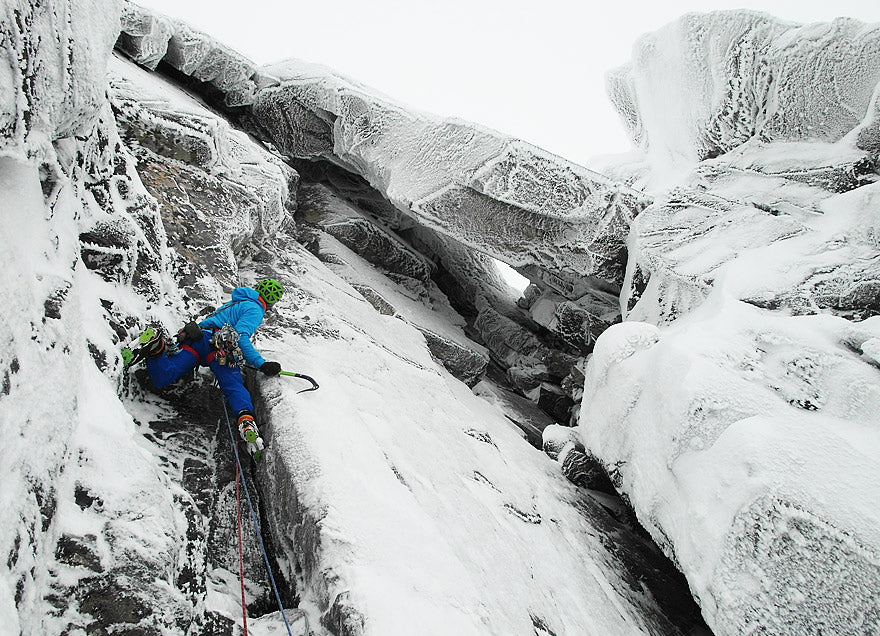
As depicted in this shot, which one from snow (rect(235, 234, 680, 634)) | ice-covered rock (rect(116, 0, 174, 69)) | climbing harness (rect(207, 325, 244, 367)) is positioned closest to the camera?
snow (rect(235, 234, 680, 634))

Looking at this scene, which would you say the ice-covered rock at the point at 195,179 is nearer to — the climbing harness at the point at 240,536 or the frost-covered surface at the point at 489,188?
the climbing harness at the point at 240,536

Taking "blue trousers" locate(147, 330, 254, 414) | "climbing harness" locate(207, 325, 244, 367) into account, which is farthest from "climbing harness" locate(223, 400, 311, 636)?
"climbing harness" locate(207, 325, 244, 367)

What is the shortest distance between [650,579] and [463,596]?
151 inches

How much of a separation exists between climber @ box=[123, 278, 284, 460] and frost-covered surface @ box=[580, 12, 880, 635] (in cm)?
464

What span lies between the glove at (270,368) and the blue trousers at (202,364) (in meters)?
0.26

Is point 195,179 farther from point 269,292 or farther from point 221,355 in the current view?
point 221,355

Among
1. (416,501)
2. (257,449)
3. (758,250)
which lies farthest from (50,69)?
(758,250)

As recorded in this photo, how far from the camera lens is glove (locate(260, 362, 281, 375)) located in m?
5.55

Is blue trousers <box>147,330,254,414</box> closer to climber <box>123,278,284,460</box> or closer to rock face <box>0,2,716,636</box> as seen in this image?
climber <box>123,278,284,460</box>

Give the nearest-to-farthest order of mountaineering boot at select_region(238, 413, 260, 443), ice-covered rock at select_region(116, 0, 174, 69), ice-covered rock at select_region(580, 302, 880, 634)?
1. ice-covered rock at select_region(580, 302, 880, 634)
2. mountaineering boot at select_region(238, 413, 260, 443)
3. ice-covered rock at select_region(116, 0, 174, 69)

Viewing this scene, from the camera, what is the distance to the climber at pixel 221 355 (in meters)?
5.04

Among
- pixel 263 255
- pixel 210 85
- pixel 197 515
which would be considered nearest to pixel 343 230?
pixel 263 255

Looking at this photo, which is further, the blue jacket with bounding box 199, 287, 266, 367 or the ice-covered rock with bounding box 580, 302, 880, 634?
the blue jacket with bounding box 199, 287, 266, 367

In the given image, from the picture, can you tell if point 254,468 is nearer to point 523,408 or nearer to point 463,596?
point 463,596
